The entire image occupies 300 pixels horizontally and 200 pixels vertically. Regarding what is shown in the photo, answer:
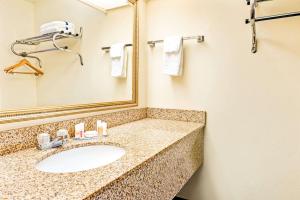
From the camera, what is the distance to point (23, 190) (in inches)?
24.2

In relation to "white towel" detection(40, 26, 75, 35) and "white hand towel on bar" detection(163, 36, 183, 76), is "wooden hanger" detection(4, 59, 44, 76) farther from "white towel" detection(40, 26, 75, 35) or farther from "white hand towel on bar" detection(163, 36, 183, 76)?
"white hand towel on bar" detection(163, 36, 183, 76)

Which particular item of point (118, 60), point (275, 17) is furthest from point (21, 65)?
point (275, 17)

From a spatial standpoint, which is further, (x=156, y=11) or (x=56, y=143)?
(x=156, y=11)

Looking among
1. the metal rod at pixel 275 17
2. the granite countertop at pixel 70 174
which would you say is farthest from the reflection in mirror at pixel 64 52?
the metal rod at pixel 275 17

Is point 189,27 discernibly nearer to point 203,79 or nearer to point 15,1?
point 203,79

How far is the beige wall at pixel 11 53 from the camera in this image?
3.16 feet

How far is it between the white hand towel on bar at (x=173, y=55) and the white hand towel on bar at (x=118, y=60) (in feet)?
1.16

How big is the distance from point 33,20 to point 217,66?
4.13ft

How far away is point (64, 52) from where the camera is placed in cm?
126

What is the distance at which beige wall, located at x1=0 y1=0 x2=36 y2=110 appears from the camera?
3.16 ft

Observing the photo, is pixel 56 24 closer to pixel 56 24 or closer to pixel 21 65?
pixel 56 24

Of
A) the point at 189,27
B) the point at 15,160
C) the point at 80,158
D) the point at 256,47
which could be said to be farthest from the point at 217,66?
the point at 15,160

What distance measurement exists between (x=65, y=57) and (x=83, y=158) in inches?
23.9

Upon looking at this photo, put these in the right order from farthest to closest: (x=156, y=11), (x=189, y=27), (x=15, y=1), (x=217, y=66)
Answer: (x=156, y=11), (x=189, y=27), (x=217, y=66), (x=15, y=1)
